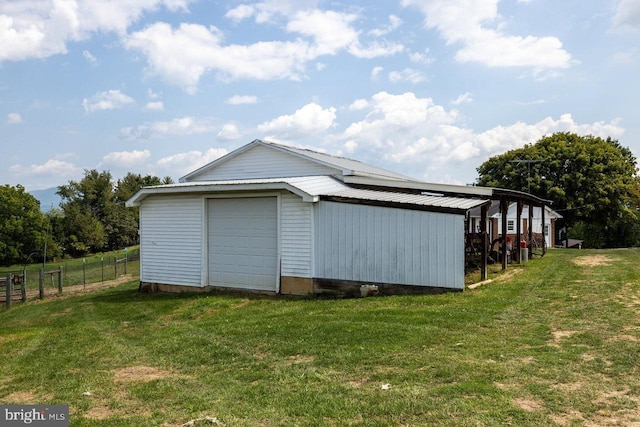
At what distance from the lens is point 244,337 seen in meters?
7.53

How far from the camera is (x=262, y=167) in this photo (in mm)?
17750

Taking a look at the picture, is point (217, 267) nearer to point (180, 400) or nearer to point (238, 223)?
point (238, 223)

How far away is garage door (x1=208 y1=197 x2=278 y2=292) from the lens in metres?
12.5

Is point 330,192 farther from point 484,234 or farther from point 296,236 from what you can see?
point 484,234

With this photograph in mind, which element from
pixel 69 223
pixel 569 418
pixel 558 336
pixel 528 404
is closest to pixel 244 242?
pixel 558 336

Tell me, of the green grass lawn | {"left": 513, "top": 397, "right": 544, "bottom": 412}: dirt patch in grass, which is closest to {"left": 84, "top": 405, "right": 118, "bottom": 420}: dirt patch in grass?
the green grass lawn

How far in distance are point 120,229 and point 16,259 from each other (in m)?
11.9

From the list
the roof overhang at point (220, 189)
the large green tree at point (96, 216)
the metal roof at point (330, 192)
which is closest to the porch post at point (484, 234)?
the metal roof at point (330, 192)

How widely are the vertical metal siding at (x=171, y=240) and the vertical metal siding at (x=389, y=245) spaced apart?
13.0 feet

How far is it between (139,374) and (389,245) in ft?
22.1

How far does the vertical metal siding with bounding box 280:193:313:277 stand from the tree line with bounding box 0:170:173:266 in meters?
44.1

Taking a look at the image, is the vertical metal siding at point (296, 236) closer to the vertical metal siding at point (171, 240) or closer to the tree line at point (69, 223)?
the vertical metal siding at point (171, 240)

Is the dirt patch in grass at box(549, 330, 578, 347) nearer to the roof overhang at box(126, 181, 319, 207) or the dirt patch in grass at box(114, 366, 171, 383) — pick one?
the dirt patch in grass at box(114, 366, 171, 383)

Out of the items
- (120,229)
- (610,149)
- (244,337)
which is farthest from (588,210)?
(120,229)
